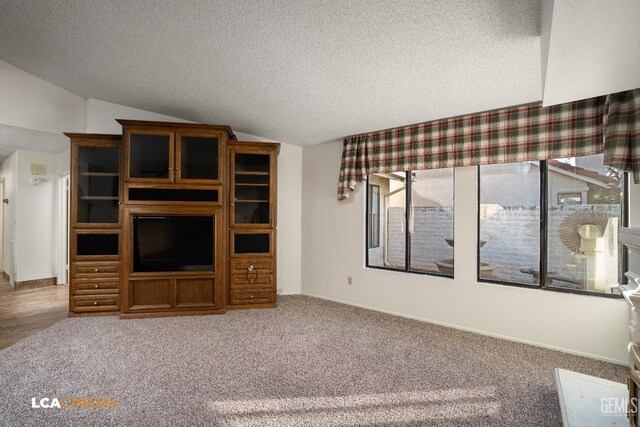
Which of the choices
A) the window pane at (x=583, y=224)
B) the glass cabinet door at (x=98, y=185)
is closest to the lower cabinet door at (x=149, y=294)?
the glass cabinet door at (x=98, y=185)

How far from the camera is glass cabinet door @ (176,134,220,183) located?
11.4 feet

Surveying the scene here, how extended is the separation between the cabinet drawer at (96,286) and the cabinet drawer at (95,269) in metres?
0.07

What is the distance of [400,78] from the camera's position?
2.48 meters

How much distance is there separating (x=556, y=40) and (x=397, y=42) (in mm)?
931

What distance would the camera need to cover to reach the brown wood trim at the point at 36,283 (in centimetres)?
482

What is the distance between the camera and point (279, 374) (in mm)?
2270

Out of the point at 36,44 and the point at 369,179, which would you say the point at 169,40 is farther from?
the point at 369,179

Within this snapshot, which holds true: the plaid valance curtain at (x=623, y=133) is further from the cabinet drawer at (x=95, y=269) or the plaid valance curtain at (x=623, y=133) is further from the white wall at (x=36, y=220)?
the white wall at (x=36, y=220)

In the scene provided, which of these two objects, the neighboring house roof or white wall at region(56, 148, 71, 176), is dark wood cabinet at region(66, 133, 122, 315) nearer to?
white wall at region(56, 148, 71, 176)

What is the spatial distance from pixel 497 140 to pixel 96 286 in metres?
4.61

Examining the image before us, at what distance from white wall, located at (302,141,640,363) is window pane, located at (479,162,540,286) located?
140mm

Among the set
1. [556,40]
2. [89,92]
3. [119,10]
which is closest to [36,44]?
[89,92]

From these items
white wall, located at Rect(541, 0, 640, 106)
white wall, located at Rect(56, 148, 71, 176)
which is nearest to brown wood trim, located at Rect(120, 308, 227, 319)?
white wall, located at Rect(56, 148, 71, 176)

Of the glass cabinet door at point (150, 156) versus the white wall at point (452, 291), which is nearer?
the white wall at point (452, 291)
